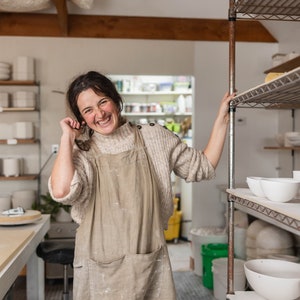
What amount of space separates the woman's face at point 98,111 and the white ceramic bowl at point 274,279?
0.75m

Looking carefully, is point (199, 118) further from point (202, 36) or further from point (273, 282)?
point (273, 282)

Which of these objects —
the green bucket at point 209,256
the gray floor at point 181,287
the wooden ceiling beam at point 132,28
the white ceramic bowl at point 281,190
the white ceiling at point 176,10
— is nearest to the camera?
the white ceramic bowl at point 281,190

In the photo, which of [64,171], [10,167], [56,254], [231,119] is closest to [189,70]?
[10,167]

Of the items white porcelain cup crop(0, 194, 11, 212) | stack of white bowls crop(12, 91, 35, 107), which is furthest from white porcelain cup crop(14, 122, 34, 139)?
white porcelain cup crop(0, 194, 11, 212)

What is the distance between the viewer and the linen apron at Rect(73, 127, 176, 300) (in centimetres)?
138

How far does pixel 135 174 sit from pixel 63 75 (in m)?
2.73

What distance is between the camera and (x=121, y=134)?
1.50m

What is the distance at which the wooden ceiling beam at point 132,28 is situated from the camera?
3.86 m

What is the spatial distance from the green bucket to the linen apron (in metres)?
2.05

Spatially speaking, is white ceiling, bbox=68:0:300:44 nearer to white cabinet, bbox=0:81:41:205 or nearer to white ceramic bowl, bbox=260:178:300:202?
white cabinet, bbox=0:81:41:205

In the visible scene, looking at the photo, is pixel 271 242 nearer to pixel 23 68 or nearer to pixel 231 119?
pixel 231 119

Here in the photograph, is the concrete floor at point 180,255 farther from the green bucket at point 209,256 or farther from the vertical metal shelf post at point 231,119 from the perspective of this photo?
the vertical metal shelf post at point 231,119

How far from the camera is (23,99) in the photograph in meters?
3.74

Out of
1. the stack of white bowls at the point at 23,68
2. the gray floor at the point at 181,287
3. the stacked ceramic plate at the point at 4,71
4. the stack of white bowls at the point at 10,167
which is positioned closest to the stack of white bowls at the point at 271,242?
the gray floor at the point at 181,287
